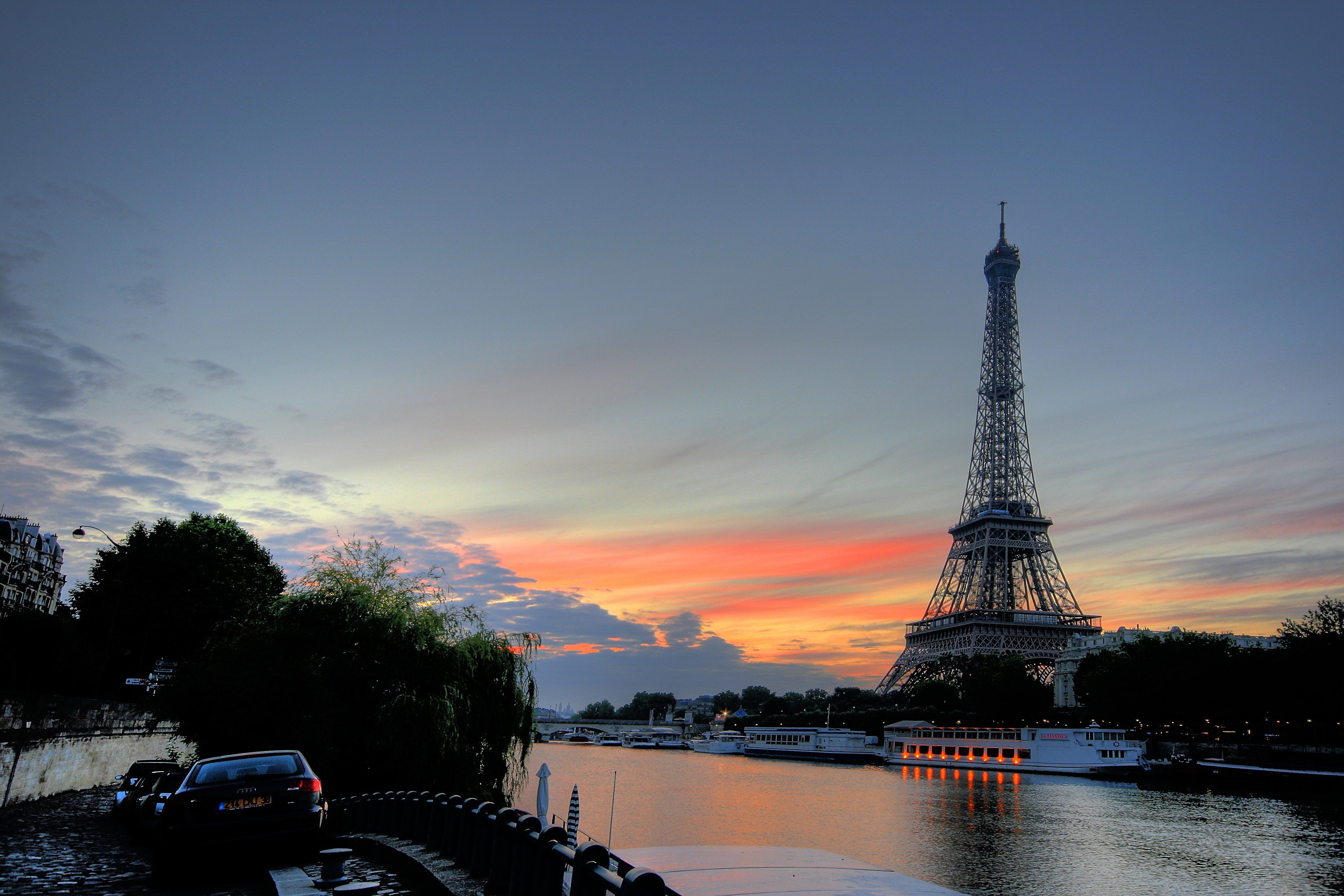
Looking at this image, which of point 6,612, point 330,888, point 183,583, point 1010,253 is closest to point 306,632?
point 330,888

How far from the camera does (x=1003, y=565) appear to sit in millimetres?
158125

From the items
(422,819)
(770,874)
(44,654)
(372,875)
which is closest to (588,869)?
(372,875)

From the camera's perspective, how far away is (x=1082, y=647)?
15350 cm

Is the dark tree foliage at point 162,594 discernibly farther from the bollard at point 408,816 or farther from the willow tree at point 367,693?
the bollard at point 408,816

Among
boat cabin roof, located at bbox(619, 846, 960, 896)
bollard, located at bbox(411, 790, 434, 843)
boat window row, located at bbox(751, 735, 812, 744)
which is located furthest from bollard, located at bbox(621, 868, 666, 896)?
boat window row, located at bbox(751, 735, 812, 744)

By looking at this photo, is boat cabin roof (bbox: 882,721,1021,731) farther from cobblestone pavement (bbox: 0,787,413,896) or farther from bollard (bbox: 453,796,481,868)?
bollard (bbox: 453,796,481,868)

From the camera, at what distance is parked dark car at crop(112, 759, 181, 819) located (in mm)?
21953

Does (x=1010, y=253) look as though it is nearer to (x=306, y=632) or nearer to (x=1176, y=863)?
(x=1176, y=863)

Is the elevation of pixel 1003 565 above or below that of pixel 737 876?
above

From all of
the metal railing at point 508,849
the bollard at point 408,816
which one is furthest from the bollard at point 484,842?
the bollard at point 408,816

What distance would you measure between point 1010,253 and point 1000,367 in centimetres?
2728

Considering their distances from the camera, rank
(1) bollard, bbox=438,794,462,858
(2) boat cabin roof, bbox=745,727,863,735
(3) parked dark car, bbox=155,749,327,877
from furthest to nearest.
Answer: (2) boat cabin roof, bbox=745,727,863,735, (1) bollard, bbox=438,794,462,858, (3) parked dark car, bbox=155,749,327,877

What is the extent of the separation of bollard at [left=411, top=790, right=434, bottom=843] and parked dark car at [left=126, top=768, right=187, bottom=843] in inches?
213

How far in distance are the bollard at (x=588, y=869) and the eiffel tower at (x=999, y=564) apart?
504 ft
